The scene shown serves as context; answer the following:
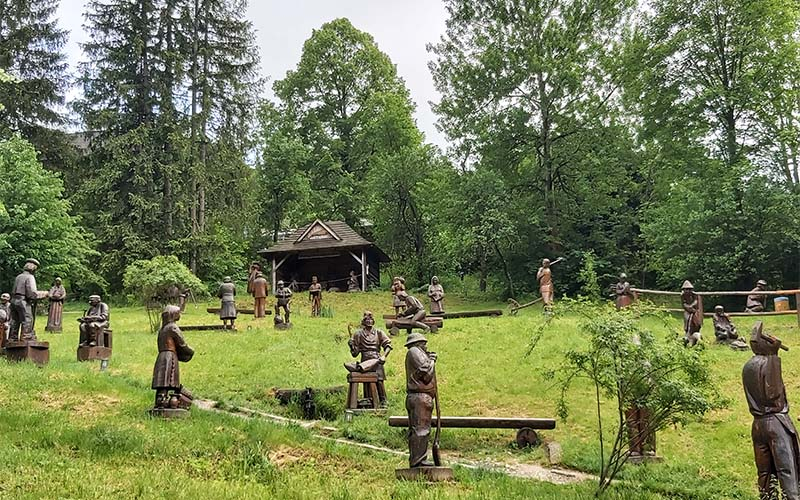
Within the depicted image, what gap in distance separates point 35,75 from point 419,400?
3384 centimetres

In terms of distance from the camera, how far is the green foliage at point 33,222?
90.5ft

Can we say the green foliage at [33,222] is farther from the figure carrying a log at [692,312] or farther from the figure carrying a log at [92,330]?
the figure carrying a log at [692,312]

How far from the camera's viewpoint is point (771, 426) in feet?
22.8

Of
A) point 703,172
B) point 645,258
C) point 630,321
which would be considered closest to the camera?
point 630,321

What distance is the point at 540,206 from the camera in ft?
111

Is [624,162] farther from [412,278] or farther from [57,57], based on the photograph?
[57,57]

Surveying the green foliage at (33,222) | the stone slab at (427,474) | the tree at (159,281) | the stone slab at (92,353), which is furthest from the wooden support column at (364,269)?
the stone slab at (427,474)

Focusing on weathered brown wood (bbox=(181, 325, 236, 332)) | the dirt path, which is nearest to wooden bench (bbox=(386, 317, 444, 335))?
weathered brown wood (bbox=(181, 325, 236, 332))

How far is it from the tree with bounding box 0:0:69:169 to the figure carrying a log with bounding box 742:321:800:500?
113ft

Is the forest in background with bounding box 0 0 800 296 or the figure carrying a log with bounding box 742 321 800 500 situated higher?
the forest in background with bounding box 0 0 800 296

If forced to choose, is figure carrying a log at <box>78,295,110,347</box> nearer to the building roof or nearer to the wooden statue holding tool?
the wooden statue holding tool

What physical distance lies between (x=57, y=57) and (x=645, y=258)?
3078 cm

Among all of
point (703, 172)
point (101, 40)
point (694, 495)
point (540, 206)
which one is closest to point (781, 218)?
point (703, 172)

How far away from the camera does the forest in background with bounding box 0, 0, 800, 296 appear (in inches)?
1083
